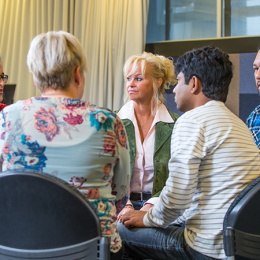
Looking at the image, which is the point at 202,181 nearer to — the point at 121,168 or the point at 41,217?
the point at 121,168

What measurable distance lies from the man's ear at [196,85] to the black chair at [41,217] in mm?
682

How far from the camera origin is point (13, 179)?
70cm

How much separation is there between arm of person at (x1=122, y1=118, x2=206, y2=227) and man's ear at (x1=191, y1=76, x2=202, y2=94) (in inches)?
8.7

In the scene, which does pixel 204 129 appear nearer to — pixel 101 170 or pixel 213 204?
pixel 213 204

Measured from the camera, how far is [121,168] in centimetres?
93

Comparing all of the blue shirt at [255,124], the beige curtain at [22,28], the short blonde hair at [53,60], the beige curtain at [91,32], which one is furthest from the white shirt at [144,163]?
the beige curtain at [22,28]

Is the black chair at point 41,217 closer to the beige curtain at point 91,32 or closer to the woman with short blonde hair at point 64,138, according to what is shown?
the woman with short blonde hair at point 64,138

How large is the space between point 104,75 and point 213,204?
2.88 metres

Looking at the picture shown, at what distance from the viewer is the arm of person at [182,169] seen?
3.10 ft

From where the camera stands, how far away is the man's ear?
1.17 meters

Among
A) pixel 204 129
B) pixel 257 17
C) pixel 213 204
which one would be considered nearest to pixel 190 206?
pixel 213 204

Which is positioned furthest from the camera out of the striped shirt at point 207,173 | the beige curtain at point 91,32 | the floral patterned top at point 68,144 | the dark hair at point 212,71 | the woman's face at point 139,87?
the beige curtain at point 91,32

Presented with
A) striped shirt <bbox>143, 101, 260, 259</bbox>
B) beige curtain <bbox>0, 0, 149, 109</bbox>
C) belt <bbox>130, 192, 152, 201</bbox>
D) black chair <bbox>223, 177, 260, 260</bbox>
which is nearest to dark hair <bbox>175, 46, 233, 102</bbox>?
striped shirt <bbox>143, 101, 260, 259</bbox>

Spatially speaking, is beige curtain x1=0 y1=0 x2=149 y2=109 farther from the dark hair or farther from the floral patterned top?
the floral patterned top
